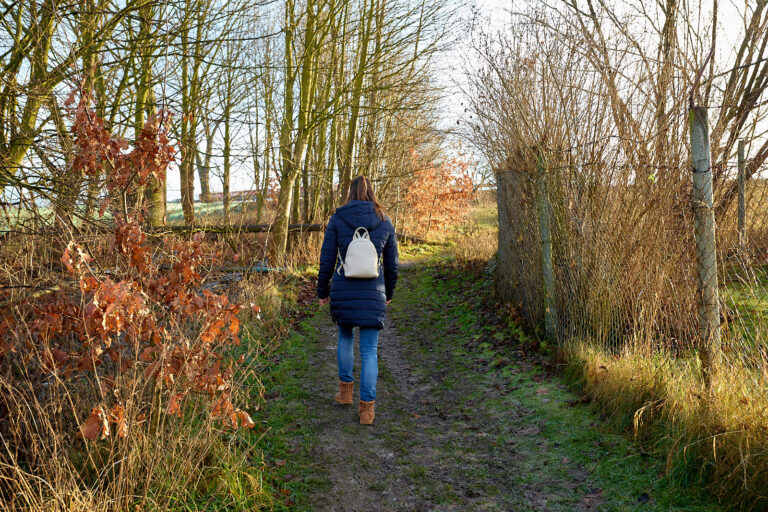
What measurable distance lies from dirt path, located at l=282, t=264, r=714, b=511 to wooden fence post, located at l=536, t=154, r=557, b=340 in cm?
60

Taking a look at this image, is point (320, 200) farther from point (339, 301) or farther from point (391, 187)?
point (339, 301)

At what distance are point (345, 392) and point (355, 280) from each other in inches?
45.9

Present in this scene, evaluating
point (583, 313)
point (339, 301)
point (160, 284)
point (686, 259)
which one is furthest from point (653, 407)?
point (160, 284)

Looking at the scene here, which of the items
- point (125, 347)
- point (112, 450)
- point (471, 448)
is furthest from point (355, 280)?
point (112, 450)

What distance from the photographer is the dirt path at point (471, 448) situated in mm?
3734

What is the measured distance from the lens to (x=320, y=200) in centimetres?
1673

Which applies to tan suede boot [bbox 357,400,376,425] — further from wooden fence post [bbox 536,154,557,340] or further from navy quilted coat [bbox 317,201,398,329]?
wooden fence post [bbox 536,154,557,340]

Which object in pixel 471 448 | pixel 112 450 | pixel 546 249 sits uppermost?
pixel 546 249

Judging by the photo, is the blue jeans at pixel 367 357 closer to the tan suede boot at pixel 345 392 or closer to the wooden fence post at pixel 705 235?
the tan suede boot at pixel 345 392

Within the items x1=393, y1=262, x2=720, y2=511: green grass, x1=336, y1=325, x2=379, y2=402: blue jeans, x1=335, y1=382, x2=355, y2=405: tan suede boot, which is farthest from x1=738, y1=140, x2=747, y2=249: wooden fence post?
x1=335, y1=382, x2=355, y2=405: tan suede boot

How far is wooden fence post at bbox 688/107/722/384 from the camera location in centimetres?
400

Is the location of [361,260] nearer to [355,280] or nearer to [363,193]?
[355,280]

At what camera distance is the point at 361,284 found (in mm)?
4859

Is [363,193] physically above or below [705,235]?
above
